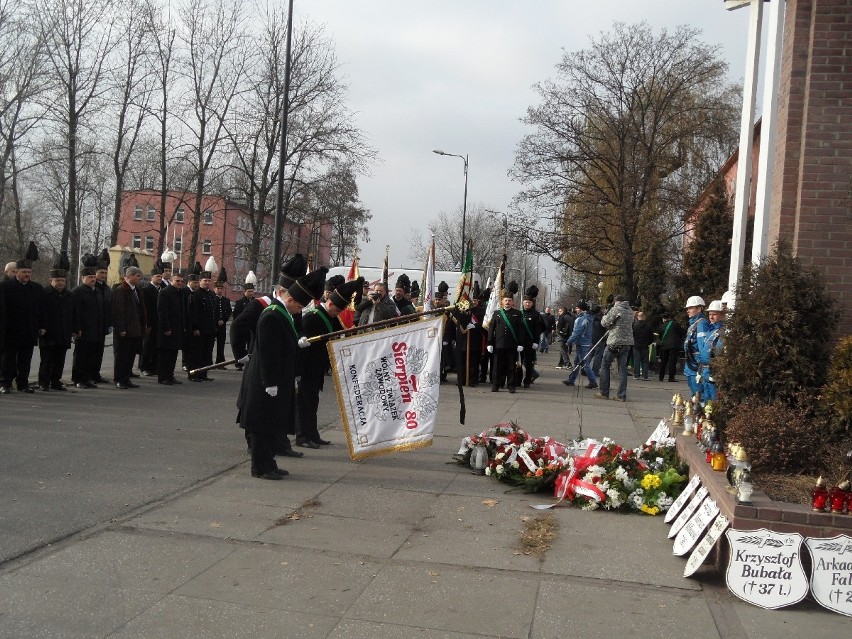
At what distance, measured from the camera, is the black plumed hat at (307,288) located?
885 centimetres

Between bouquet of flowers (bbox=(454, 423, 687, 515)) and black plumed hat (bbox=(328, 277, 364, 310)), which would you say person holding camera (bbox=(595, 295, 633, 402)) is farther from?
black plumed hat (bbox=(328, 277, 364, 310))

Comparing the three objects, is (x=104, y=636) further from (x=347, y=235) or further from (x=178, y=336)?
(x=347, y=235)

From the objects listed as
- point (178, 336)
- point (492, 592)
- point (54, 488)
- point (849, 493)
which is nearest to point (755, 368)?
point (849, 493)

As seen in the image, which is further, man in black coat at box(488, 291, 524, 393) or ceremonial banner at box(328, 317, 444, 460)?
man in black coat at box(488, 291, 524, 393)

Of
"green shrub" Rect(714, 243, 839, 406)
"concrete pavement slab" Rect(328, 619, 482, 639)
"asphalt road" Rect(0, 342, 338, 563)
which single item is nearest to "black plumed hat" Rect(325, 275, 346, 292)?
"asphalt road" Rect(0, 342, 338, 563)

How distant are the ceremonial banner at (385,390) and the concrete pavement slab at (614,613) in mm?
3526

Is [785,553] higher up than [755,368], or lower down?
lower down

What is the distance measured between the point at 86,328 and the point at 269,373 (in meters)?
7.11

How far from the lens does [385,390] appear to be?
8977 millimetres

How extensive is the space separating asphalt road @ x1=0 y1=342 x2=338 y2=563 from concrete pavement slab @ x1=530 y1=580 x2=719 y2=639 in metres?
3.36

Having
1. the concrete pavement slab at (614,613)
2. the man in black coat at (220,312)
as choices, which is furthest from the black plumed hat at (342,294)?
the man in black coat at (220,312)

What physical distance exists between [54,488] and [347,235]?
128 ft

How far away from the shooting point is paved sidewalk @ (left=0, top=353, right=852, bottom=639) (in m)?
4.77

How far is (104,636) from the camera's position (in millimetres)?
4461
